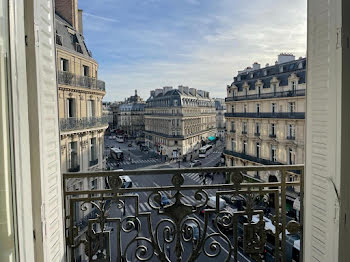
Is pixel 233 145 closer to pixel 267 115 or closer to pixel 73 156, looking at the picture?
pixel 267 115

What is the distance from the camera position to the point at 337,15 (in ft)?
4.19

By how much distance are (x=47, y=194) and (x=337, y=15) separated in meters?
1.58

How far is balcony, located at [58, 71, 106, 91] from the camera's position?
8211 mm

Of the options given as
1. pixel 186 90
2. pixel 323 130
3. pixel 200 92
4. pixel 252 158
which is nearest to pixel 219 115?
pixel 200 92

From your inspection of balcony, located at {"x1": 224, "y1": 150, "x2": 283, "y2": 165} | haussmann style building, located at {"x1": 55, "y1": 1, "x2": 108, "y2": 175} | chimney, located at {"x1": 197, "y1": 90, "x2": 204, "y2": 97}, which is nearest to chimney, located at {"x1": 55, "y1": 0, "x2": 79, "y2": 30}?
haussmann style building, located at {"x1": 55, "y1": 1, "x2": 108, "y2": 175}

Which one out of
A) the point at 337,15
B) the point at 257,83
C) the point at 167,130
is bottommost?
the point at 167,130

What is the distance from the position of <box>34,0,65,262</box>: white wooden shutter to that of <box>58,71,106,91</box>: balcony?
732 centimetres

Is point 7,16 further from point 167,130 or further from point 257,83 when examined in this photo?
point 167,130

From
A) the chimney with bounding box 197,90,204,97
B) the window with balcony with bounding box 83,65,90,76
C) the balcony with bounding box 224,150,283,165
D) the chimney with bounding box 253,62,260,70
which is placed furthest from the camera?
the chimney with bounding box 197,90,204,97

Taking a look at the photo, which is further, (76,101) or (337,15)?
(76,101)

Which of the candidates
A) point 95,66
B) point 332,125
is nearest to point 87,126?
point 95,66

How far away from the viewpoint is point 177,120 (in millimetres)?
27359

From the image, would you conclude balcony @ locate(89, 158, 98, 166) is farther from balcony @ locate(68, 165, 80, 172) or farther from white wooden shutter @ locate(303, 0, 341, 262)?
white wooden shutter @ locate(303, 0, 341, 262)

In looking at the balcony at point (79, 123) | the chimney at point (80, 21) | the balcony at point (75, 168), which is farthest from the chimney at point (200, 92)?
the balcony at point (75, 168)
